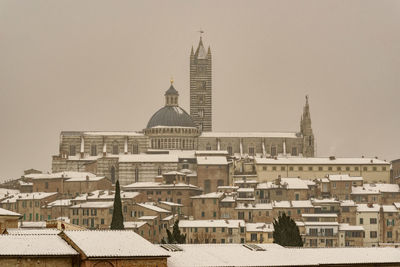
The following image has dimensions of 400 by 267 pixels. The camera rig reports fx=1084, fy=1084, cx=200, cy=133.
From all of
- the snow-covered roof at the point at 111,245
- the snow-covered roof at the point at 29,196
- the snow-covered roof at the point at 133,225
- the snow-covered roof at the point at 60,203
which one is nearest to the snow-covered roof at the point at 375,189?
the snow-covered roof at the point at 133,225

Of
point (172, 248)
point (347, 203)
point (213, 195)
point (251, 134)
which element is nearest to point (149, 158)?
point (213, 195)

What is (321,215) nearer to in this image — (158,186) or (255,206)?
(255,206)

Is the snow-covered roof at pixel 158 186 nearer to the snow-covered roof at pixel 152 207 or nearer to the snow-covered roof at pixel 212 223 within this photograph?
the snow-covered roof at pixel 152 207

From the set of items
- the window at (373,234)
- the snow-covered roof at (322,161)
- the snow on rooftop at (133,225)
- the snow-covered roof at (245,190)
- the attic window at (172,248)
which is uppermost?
the snow-covered roof at (322,161)

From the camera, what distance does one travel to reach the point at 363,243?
8844cm

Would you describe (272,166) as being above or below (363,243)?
above

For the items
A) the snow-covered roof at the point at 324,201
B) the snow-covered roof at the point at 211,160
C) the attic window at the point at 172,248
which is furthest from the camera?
the snow-covered roof at the point at 211,160

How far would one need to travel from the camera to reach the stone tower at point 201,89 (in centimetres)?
13538

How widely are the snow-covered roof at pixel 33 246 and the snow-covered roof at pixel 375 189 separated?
69.2 m

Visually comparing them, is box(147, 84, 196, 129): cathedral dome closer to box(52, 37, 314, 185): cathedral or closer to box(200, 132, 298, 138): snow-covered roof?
box(52, 37, 314, 185): cathedral

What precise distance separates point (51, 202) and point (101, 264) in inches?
2696

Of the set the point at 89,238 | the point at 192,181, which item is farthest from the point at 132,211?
the point at 89,238

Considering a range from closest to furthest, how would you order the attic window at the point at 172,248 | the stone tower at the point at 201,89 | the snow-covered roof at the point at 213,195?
the attic window at the point at 172,248 → the snow-covered roof at the point at 213,195 → the stone tower at the point at 201,89

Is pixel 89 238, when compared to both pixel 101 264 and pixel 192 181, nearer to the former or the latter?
pixel 101 264
